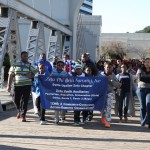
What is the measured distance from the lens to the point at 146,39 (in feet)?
335

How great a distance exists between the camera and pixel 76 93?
1095cm

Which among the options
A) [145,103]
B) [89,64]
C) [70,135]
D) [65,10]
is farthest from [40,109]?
[65,10]

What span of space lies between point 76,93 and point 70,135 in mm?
1856

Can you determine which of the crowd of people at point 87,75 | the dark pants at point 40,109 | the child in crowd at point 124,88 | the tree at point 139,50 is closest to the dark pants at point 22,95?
the crowd of people at point 87,75

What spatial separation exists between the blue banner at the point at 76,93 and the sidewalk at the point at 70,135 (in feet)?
1.63

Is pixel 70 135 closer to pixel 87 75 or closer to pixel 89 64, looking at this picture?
pixel 87 75

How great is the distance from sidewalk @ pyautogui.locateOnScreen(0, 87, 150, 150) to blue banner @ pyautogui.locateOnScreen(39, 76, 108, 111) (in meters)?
0.50

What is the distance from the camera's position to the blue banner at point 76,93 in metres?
10.9

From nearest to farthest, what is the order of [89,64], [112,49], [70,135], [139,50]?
A: [70,135] → [89,64] → [112,49] → [139,50]

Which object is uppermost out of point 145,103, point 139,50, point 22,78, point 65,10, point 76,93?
point 65,10

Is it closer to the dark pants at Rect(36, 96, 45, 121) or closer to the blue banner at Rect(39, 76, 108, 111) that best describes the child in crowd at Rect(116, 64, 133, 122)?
the blue banner at Rect(39, 76, 108, 111)

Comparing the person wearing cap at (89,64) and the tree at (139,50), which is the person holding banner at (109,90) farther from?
the tree at (139,50)

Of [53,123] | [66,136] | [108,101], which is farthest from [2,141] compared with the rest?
[108,101]

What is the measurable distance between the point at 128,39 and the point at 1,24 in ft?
283
